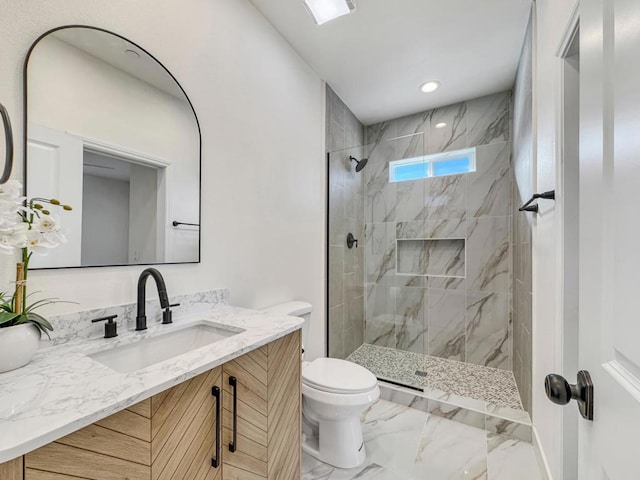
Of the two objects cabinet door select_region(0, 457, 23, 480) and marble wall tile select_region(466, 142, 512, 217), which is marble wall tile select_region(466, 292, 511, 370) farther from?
cabinet door select_region(0, 457, 23, 480)

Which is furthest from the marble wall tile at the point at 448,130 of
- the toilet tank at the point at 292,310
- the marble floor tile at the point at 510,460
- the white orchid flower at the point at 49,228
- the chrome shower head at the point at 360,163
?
the white orchid flower at the point at 49,228

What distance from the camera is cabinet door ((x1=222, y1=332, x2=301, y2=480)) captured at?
88 centimetres

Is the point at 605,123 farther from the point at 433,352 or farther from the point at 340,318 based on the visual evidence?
the point at 433,352

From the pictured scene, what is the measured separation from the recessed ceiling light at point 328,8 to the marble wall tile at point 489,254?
2067 mm

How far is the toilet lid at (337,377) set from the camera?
1.44 meters

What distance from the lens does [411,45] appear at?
1974 mm

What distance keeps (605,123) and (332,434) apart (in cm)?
173

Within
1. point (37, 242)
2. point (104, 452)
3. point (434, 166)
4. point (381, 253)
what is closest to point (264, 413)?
point (104, 452)

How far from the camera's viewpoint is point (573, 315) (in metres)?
1.06

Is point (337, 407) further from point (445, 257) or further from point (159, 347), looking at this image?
point (445, 257)

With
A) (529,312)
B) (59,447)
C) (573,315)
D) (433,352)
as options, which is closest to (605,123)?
(573,315)

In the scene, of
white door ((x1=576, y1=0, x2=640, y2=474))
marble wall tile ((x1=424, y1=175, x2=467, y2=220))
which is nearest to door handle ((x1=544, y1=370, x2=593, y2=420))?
white door ((x1=576, y1=0, x2=640, y2=474))

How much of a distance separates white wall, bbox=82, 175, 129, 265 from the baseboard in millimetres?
2175

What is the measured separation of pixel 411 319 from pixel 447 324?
44cm
